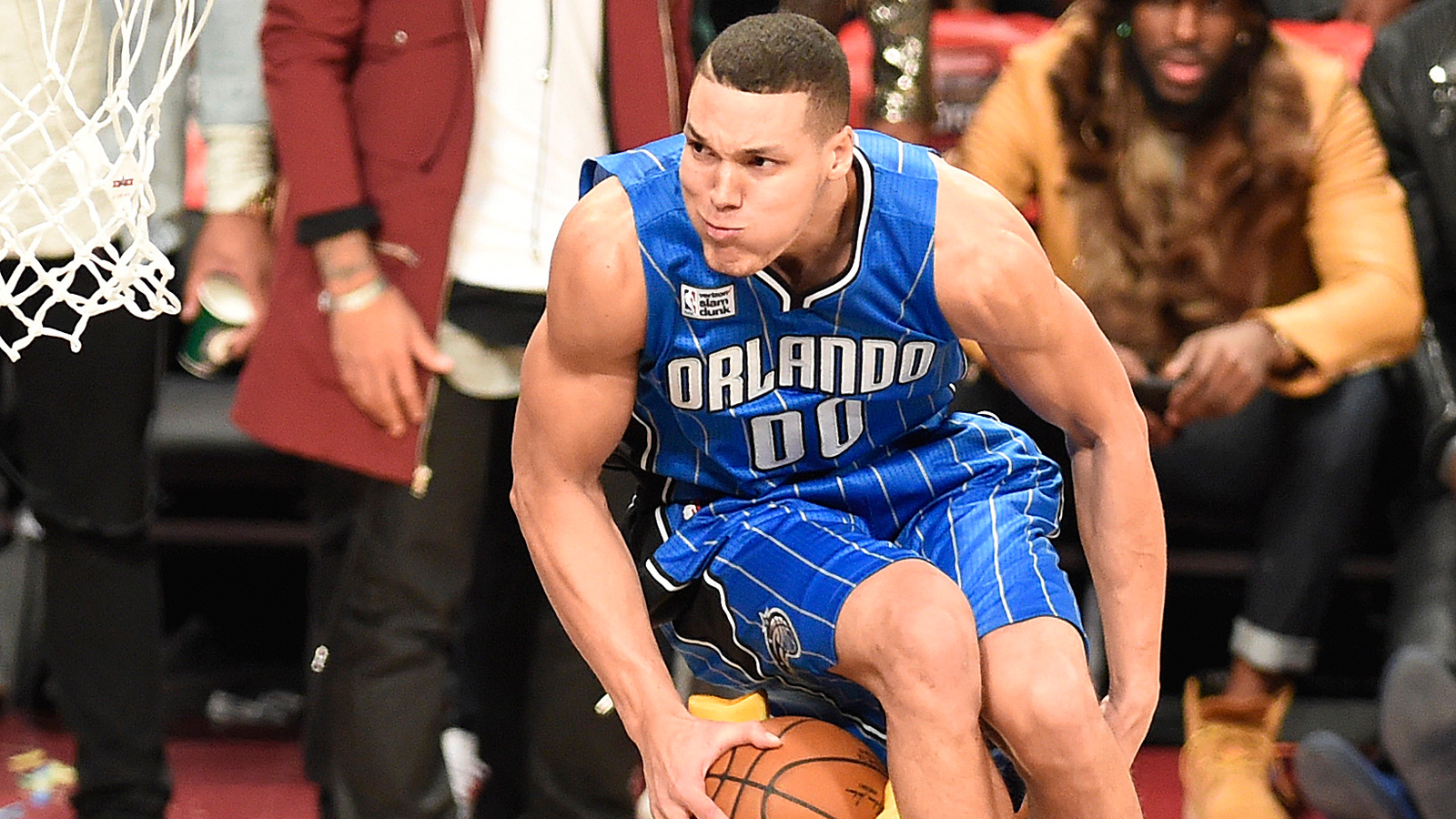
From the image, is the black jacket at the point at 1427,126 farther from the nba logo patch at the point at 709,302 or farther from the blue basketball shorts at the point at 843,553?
the nba logo patch at the point at 709,302

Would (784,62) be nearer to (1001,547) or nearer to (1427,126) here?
(1001,547)

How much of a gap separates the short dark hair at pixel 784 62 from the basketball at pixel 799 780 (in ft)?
2.60

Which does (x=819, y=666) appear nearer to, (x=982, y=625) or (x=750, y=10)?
(x=982, y=625)

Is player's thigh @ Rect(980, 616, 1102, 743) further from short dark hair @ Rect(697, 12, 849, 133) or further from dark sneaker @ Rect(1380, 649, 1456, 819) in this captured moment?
dark sneaker @ Rect(1380, 649, 1456, 819)

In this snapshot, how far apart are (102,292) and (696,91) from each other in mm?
1085

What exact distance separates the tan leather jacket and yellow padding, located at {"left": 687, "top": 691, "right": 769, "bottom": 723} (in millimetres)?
1716

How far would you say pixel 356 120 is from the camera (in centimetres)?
337

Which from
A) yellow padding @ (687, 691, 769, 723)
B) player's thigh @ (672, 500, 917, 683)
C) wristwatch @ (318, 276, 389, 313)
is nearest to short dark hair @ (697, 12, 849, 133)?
player's thigh @ (672, 500, 917, 683)

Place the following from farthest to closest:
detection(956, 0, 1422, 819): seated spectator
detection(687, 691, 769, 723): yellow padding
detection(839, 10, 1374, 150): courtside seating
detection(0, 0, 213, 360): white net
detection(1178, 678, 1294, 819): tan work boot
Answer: detection(839, 10, 1374, 150): courtside seating → detection(956, 0, 1422, 819): seated spectator → detection(1178, 678, 1294, 819): tan work boot → detection(0, 0, 213, 360): white net → detection(687, 691, 769, 723): yellow padding

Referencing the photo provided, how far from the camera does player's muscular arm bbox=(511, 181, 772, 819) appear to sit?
246 centimetres

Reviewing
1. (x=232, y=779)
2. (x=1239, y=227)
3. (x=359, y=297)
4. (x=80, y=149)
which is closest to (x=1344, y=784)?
(x=1239, y=227)

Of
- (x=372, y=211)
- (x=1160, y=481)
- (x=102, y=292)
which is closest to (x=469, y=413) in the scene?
(x=372, y=211)

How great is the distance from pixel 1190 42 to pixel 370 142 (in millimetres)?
1739

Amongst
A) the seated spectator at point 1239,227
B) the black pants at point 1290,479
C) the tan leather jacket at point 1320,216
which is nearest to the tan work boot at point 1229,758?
the seated spectator at point 1239,227
